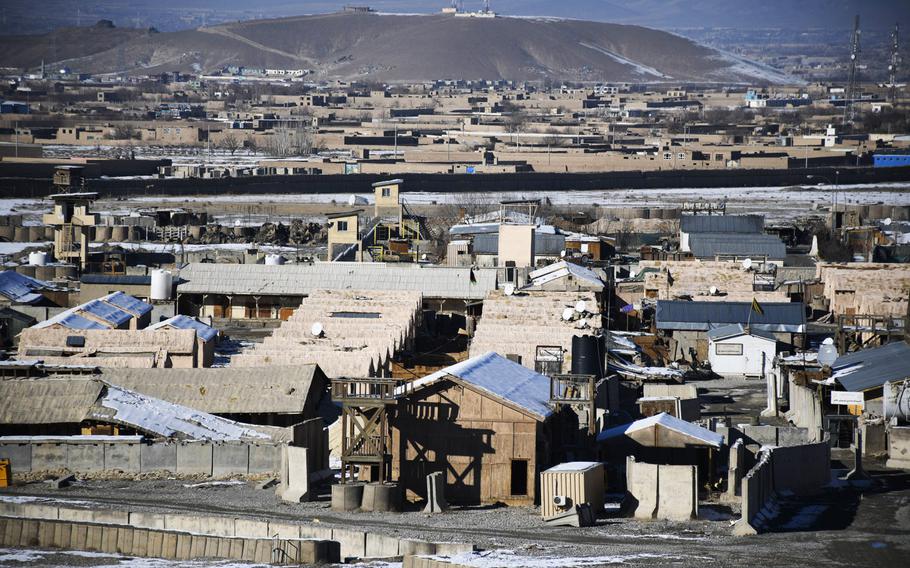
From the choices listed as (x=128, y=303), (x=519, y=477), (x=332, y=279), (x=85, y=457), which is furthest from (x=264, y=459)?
(x=332, y=279)

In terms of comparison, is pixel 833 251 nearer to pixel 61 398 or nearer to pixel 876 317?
A: pixel 876 317

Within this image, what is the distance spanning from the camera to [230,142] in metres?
70.4

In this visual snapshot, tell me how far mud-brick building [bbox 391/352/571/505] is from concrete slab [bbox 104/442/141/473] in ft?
6.66

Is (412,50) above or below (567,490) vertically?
above

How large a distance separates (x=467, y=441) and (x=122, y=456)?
2617 millimetres

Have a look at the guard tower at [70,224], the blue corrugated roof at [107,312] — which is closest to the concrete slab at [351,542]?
the blue corrugated roof at [107,312]

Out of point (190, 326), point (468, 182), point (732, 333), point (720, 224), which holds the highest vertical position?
point (468, 182)

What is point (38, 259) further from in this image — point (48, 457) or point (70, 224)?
point (48, 457)

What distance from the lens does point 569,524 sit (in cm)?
1102

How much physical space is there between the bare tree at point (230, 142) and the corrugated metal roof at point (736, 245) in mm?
42631

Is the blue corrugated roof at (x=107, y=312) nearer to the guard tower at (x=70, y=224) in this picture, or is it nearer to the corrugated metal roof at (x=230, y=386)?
the corrugated metal roof at (x=230, y=386)

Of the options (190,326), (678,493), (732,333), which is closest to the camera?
(678,493)

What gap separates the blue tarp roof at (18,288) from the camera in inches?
838

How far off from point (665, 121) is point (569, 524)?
76.3 m
